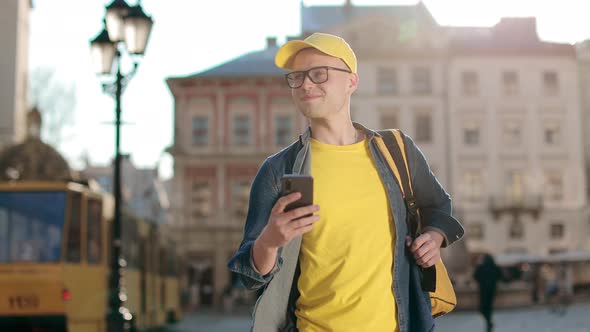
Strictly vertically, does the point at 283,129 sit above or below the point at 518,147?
above

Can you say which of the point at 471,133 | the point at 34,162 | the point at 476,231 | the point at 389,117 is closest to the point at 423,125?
the point at 389,117

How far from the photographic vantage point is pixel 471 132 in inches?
2172

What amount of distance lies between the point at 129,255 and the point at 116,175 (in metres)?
6.87

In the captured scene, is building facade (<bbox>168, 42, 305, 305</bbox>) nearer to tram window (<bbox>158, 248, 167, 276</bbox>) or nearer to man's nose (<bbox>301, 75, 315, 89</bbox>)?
tram window (<bbox>158, 248, 167, 276</bbox>)

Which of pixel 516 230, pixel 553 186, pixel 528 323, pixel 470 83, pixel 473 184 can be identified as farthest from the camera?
pixel 470 83

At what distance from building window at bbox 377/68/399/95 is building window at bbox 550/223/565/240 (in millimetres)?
11731

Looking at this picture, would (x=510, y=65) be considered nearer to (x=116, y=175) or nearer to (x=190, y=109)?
(x=190, y=109)

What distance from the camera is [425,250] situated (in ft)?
10.5

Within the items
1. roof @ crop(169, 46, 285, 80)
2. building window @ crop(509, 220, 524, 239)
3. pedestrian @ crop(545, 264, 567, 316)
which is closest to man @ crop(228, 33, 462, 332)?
pedestrian @ crop(545, 264, 567, 316)

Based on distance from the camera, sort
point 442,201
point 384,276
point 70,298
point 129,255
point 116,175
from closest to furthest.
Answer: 1. point 384,276
2. point 442,201
3. point 116,175
4. point 70,298
5. point 129,255

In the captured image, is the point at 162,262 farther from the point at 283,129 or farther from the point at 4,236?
the point at 283,129

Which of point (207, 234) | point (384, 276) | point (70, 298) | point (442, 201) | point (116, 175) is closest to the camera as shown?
point (384, 276)

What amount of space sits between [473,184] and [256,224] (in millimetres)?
52311

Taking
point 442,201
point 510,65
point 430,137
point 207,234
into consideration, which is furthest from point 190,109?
point 442,201
